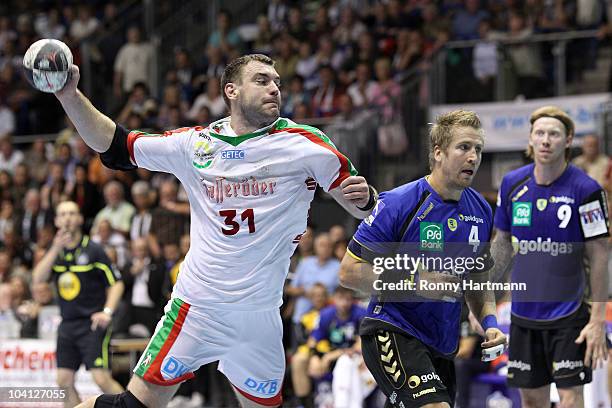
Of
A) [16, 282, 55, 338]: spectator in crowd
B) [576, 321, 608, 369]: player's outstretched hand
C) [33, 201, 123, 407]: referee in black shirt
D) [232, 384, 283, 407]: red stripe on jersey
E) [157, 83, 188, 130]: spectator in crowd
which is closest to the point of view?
[232, 384, 283, 407]: red stripe on jersey

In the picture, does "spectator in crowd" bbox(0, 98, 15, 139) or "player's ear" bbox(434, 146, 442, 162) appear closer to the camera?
"player's ear" bbox(434, 146, 442, 162)

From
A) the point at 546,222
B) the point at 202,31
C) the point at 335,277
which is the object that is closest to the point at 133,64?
the point at 202,31

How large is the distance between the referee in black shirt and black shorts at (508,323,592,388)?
461 centimetres

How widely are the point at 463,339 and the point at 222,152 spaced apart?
539cm

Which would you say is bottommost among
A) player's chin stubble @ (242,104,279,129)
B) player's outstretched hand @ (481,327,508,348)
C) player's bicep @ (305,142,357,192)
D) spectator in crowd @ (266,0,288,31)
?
player's outstretched hand @ (481,327,508,348)

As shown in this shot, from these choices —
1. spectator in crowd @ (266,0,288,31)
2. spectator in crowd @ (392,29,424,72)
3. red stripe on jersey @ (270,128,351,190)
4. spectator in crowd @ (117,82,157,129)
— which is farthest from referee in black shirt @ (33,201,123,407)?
spectator in crowd @ (266,0,288,31)

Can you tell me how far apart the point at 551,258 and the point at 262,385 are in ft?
8.20

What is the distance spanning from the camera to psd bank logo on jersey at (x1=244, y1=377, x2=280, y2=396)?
6234 mm

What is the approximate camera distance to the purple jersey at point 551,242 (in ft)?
24.7

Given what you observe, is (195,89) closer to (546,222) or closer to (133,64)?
(133,64)

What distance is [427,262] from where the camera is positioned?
20.9 feet

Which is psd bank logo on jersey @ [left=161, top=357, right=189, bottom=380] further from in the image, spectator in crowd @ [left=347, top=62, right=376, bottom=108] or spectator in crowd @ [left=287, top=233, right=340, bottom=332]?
spectator in crowd @ [left=347, top=62, right=376, bottom=108]

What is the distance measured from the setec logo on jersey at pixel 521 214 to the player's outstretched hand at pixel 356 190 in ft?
7.07

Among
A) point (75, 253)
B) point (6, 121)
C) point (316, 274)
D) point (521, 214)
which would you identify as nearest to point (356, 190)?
point (521, 214)
